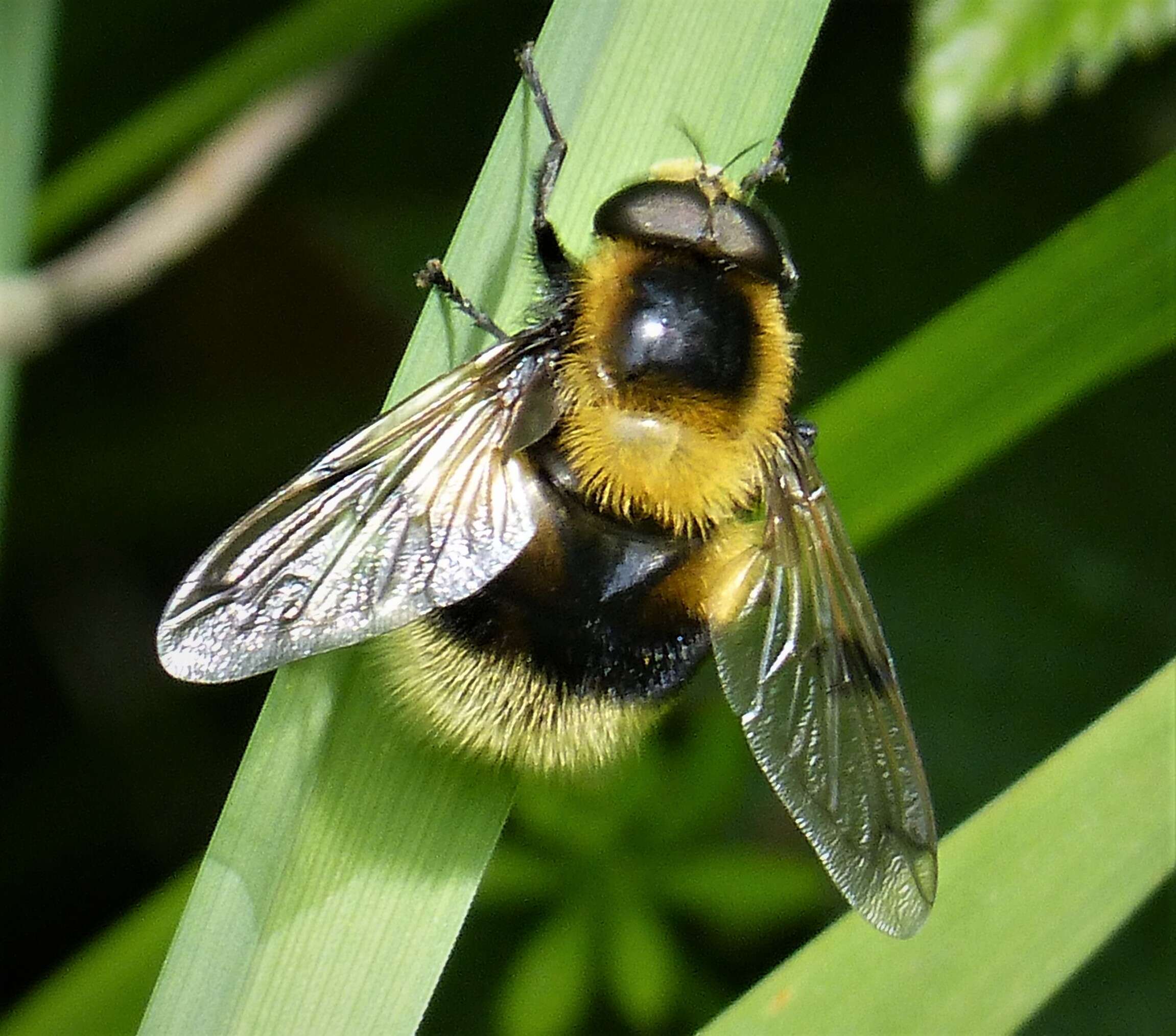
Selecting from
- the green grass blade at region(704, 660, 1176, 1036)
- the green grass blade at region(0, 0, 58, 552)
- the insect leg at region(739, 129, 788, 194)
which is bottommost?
the green grass blade at region(704, 660, 1176, 1036)

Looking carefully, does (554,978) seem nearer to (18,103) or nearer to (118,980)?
(118,980)

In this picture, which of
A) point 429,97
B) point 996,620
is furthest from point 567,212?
point 429,97

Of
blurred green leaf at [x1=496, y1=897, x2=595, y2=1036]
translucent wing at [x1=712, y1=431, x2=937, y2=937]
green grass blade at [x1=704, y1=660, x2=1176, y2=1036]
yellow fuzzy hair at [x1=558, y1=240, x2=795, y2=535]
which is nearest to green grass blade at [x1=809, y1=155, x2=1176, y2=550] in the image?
translucent wing at [x1=712, y1=431, x2=937, y2=937]

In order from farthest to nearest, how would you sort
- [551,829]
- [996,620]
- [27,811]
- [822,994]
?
[27,811]
[996,620]
[551,829]
[822,994]

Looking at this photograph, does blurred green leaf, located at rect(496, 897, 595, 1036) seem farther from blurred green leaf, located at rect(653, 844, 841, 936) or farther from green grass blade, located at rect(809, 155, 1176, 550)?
green grass blade, located at rect(809, 155, 1176, 550)

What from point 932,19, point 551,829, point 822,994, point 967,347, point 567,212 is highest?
point 567,212

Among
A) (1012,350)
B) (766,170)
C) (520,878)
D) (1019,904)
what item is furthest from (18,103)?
(1019,904)

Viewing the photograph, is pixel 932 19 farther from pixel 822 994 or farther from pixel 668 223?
pixel 822 994

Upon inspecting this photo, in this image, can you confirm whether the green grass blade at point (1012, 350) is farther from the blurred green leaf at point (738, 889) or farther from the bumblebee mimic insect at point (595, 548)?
the blurred green leaf at point (738, 889)
